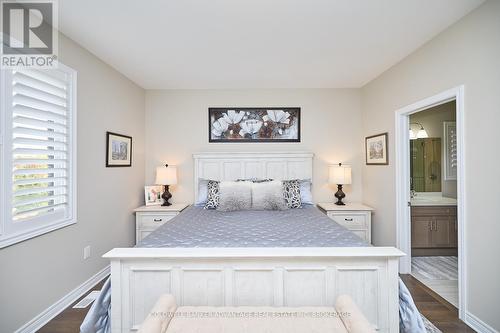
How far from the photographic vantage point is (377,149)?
357 cm

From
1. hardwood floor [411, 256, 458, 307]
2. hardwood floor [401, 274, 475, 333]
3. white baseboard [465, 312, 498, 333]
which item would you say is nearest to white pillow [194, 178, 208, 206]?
hardwood floor [401, 274, 475, 333]

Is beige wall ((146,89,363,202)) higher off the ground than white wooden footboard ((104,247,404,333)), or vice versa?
beige wall ((146,89,363,202))

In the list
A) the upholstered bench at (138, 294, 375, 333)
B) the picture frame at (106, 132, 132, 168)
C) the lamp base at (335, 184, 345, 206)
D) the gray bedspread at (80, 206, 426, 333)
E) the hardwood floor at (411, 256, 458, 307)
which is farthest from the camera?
the lamp base at (335, 184, 345, 206)

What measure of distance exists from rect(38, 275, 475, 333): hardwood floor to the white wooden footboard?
0.91 m

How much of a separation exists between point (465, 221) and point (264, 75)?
2.76 m

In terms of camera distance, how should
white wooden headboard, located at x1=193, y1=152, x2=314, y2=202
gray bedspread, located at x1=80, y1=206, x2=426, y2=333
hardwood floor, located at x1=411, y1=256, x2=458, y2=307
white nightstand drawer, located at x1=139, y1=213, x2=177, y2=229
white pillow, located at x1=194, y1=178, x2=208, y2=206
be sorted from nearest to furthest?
gray bedspread, located at x1=80, y1=206, x2=426, y2=333, hardwood floor, located at x1=411, y1=256, x2=458, y2=307, white nightstand drawer, located at x1=139, y1=213, x2=177, y2=229, white pillow, located at x1=194, y1=178, x2=208, y2=206, white wooden headboard, located at x1=193, y1=152, x2=314, y2=202

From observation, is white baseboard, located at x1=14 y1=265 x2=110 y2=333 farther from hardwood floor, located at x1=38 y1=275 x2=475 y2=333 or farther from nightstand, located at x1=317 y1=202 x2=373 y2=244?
nightstand, located at x1=317 y1=202 x2=373 y2=244

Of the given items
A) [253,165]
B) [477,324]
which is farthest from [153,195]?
[477,324]

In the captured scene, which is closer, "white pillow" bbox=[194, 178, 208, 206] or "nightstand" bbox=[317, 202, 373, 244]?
"nightstand" bbox=[317, 202, 373, 244]

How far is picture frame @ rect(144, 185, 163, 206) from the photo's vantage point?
3895mm

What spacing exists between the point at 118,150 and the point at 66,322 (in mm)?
1979

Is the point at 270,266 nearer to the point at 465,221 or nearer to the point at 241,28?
the point at 465,221

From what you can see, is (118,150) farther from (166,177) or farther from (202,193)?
(202,193)

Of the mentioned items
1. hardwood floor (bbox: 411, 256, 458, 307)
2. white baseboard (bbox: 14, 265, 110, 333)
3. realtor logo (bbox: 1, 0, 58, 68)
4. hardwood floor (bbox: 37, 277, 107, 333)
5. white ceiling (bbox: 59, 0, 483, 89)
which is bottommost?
hardwood floor (bbox: 37, 277, 107, 333)
